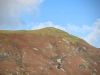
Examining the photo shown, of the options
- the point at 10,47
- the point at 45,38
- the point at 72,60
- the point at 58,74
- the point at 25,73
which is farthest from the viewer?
the point at 45,38

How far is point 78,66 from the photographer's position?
128375 millimetres

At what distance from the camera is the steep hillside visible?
11235 cm

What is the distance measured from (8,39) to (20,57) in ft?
62.0

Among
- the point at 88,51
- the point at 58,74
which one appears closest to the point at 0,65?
the point at 58,74

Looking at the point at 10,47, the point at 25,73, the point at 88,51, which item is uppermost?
the point at 88,51

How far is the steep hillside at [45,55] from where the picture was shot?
369 ft

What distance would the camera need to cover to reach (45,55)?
12912 centimetres

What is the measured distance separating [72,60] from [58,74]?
21094mm

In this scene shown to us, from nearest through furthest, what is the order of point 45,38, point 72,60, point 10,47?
point 10,47 → point 72,60 → point 45,38

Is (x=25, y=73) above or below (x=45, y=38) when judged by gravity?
below

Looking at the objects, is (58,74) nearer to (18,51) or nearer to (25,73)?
(25,73)

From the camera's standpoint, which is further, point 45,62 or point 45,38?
point 45,38

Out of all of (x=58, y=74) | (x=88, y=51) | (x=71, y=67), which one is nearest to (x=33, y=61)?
(x=58, y=74)

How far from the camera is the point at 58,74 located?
11488 cm
